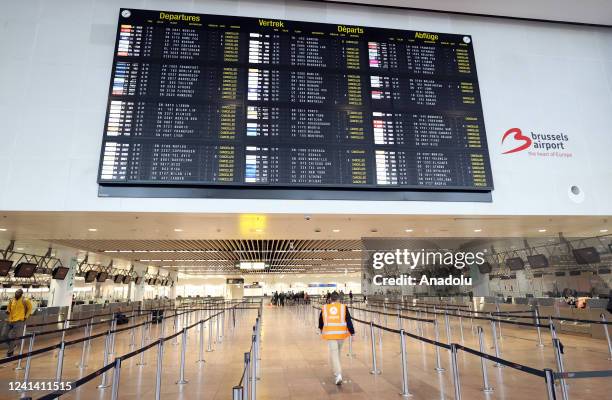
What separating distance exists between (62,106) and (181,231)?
3.88 metres

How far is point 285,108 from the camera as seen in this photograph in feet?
23.2

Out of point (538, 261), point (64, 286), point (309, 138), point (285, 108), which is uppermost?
point (285, 108)

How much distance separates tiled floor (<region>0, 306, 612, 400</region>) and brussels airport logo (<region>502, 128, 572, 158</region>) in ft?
13.8

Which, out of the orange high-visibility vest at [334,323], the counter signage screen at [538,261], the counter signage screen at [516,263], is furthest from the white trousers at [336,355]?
the counter signage screen at [516,263]

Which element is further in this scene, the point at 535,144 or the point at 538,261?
the point at 538,261

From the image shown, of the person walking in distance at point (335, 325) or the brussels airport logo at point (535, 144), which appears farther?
the brussels airport logo at point (535, 144)

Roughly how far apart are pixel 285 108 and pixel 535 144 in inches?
206

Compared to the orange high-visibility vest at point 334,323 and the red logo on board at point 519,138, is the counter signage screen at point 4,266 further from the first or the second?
the red logo on board at point 519,138

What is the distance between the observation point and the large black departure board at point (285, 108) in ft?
21.5

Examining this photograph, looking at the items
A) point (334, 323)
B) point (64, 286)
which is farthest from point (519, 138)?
point (64, 286)

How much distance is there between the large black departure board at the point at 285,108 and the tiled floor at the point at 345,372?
3.28 meters

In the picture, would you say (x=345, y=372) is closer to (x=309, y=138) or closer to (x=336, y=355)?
(x=336, y=355)

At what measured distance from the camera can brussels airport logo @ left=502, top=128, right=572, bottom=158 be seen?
7.86 metres

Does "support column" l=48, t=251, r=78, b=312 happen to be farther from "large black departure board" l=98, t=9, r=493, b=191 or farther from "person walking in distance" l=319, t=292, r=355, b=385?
"person walking in distance" l=319, t=292, r=355, b=385
